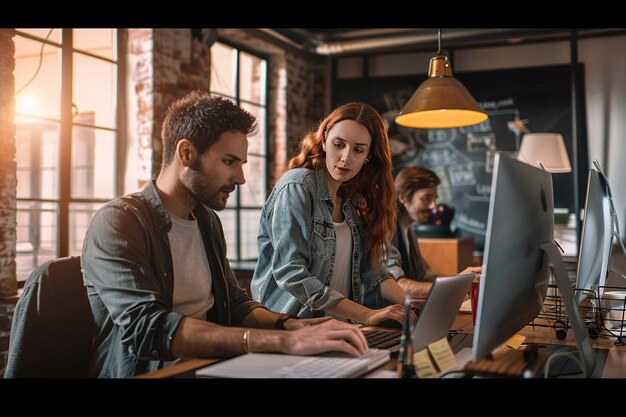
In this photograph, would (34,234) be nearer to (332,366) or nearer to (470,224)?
(332,366)

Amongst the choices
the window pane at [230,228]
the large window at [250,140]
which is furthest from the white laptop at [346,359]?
the window pane at [230,228]

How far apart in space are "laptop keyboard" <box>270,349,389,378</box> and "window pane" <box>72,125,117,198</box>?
9.13ft

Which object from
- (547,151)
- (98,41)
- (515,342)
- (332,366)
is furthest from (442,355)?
(547,151)

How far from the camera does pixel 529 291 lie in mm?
1251

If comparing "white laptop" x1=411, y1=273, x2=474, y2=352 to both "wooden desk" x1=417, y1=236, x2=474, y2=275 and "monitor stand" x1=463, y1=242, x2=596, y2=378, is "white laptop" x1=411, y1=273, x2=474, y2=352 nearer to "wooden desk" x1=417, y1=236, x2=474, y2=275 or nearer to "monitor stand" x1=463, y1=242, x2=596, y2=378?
"monitor stand" x1=463, y1=242, x2=596, y2=378

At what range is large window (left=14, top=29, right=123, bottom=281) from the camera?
3279 mm

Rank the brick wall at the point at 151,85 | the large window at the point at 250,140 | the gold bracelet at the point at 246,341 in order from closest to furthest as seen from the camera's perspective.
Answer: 1. the gold bracelet at the point at 246,341
2. the brick wall at the point at 151,85
3. the large window at the point at 250,140

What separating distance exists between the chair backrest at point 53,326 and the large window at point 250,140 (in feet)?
10.8

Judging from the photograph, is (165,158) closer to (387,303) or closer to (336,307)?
(336,307)

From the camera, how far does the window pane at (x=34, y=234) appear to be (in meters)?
3.23

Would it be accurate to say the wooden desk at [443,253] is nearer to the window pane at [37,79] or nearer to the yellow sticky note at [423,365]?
the window pane at [37,79]

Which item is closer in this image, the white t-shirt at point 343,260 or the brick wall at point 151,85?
the white t-shirt at point 343,260
